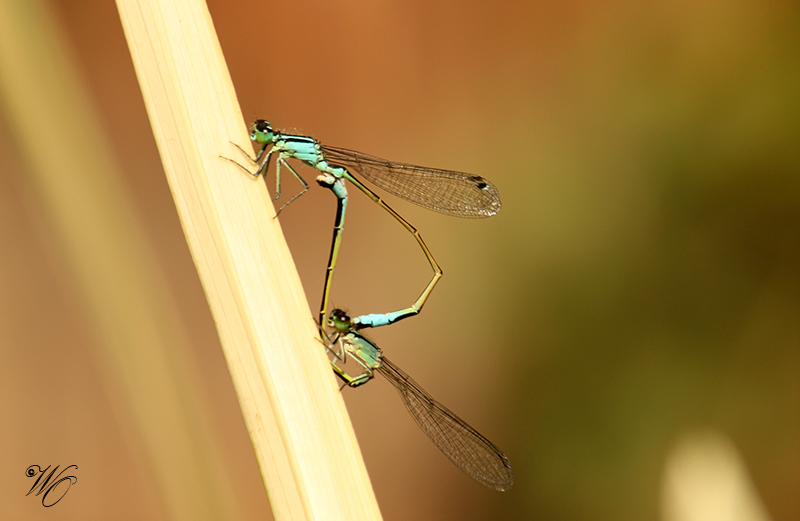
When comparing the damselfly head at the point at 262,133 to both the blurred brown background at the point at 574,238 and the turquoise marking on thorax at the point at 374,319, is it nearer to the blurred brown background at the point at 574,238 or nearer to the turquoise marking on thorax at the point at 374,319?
the turquoise marking on thorax at the point at 374,319

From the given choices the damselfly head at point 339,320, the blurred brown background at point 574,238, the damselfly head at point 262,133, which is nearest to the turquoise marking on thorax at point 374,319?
the damselfly head at point 339,320

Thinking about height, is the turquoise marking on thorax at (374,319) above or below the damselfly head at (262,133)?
below

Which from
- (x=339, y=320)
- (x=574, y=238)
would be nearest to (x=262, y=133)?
(x=339, y=320)

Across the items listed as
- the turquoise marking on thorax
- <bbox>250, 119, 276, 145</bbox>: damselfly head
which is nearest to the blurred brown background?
the turquoise marking on thorax

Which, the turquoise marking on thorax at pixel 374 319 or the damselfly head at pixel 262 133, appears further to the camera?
the turquoise marking on thorax at pixel 374 319

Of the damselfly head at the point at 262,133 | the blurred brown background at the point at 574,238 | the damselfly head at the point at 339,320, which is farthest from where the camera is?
the blurred brown background at the point at 574,238

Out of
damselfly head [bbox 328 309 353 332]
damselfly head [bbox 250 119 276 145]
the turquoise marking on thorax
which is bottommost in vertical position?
the turquoise marking on thorax

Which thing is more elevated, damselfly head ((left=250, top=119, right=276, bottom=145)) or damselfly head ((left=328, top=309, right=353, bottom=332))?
damselfly head ((left=250, top=119, right=276, bottom=145))

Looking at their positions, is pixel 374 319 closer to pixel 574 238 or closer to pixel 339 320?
pixel 339 320

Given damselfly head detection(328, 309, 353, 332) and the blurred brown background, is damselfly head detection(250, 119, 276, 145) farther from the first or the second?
the blurred brown background

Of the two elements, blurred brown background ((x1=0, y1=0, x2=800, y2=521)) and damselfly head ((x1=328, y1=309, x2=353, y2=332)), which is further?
blurred brown background ((x1=0, y1=0, x2=800, y2=521))
